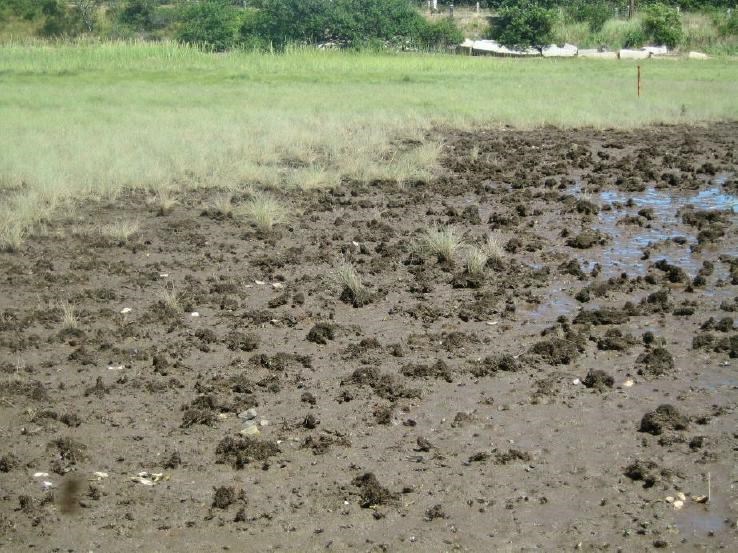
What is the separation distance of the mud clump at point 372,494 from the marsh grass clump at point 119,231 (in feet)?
25.8

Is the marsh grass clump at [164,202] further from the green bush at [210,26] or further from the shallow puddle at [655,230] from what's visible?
the green bush at [210,26]

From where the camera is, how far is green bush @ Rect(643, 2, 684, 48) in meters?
53.3

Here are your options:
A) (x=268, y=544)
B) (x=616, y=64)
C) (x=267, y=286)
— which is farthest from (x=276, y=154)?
(x=616, y=64)


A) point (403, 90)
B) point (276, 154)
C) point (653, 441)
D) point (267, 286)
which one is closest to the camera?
point (653, 441)

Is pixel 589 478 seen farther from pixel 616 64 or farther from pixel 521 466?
pixel 616 64

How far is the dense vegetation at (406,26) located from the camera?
54219 mm

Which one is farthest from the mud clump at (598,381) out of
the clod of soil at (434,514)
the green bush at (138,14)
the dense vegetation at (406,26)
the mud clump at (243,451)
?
the green bush at (138,14)

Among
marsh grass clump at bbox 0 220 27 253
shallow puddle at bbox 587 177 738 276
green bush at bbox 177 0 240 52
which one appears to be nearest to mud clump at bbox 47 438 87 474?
marsh grass clump at bbox 0 220 27 253

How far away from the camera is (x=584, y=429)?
7891 millimetres

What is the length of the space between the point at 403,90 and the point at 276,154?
13.5 metres

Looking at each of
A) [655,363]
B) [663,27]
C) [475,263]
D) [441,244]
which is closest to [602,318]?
[655,363]

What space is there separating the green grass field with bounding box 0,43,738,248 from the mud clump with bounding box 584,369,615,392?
26.5 feet

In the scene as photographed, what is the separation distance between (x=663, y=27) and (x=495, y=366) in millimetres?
48521

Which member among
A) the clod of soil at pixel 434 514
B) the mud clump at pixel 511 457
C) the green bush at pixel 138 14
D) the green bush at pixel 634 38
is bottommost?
the clod of soil at pixel 434 514
